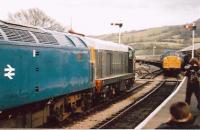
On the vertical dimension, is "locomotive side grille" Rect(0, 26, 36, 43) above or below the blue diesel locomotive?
above

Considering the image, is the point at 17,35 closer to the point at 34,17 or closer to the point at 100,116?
the point at 100,116

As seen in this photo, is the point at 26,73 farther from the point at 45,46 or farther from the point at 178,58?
the point at 178,58

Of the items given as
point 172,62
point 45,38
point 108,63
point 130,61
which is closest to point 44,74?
point 45,38

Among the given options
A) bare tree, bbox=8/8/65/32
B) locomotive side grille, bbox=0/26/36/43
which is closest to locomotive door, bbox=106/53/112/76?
locomotive side grille, bbox=0/26/36/43

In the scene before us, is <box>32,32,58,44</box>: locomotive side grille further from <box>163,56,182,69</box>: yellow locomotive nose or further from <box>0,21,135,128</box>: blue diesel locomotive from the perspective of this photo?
<box>163,56,182,69</box>: yellow locomotive nose

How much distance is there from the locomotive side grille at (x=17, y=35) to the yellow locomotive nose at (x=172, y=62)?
34.2 metres

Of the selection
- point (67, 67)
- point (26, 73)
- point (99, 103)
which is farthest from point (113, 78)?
point (26, 73)

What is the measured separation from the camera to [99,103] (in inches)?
831

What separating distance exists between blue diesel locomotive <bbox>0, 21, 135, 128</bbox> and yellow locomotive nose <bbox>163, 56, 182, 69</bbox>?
2546 centimetres

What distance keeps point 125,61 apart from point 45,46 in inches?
580

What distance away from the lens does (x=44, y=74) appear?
12258 mm

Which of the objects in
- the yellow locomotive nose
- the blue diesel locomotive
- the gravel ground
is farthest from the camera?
the yellow locomotive nose

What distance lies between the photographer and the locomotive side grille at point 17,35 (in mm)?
10442

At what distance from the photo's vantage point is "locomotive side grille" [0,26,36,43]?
10.4 meters
